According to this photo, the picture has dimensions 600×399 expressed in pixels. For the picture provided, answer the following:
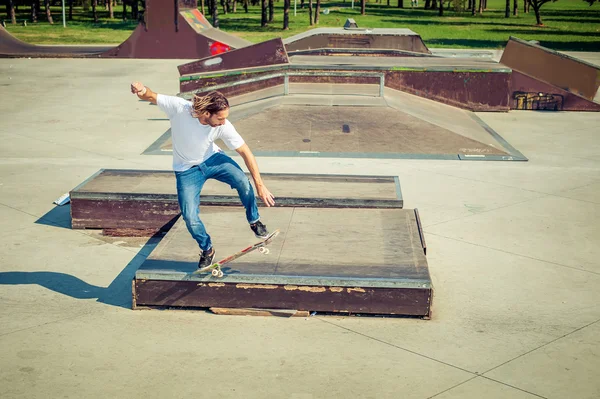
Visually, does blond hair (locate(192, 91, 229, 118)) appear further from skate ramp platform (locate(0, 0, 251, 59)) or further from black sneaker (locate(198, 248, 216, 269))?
skate ramp platform (locate(0, 0, 251, 59))

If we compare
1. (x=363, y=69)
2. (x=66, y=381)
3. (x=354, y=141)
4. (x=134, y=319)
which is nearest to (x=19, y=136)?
(x=354, y=141)

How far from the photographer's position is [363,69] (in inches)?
615

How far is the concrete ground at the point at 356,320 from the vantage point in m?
4.85

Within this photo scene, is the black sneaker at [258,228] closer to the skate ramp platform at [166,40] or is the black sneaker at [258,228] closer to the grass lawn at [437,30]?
the skate ramp platform at [166,40]

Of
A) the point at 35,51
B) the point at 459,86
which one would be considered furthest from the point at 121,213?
the point at 35,51

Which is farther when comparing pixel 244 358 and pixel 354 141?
pixel 354 141

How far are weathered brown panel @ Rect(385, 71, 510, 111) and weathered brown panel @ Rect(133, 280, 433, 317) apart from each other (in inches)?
444

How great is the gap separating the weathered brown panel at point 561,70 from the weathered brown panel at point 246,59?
271 inches

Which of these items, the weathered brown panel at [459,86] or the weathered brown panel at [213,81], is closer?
the weathered brown panel at [213,81]

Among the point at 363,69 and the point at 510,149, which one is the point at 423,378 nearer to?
the point at 510,149

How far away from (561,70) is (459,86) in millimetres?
3095

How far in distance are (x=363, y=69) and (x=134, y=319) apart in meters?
10.9

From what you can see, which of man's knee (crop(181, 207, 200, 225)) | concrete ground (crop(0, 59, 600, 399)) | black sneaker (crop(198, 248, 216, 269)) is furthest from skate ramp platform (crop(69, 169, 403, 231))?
man's knee (crop(181, 207, 200, 225))

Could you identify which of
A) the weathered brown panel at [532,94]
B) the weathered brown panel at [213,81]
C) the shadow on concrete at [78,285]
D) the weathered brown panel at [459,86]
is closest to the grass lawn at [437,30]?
the weathered brown panel at [532,94]
